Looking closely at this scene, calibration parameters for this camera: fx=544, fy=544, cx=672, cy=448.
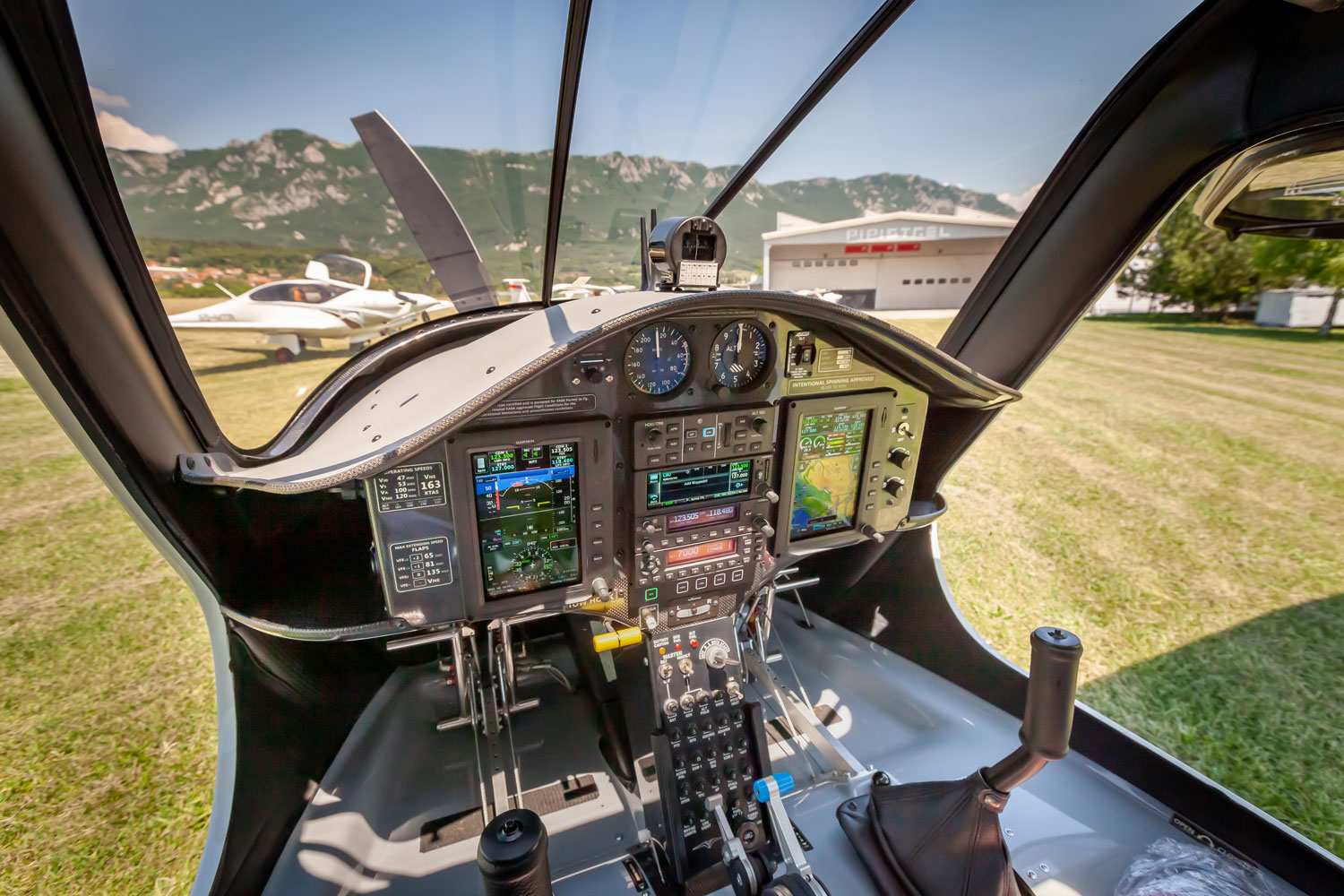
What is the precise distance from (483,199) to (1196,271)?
5.20 m

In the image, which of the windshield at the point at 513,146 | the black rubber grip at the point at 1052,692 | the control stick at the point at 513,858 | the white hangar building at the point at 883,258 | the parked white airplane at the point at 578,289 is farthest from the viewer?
the parked white airplane at the point at 578,289

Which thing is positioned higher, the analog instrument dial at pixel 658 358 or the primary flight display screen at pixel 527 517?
the analog instrument dial at pixel 658 358

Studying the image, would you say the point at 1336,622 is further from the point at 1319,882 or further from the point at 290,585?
the point at 290,585

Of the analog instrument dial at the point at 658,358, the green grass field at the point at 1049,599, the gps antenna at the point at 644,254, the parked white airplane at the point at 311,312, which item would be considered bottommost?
the green grass field at the point at 1049,599

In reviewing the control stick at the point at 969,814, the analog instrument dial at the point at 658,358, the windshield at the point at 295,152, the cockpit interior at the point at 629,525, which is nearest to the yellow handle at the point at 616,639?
the cockpit interior at the point at 629,525

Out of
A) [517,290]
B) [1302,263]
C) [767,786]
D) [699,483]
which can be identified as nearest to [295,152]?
[517,290]

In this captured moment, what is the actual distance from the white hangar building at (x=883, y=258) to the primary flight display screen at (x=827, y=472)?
595 millimetres

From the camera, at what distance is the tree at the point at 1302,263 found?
2.38 meters

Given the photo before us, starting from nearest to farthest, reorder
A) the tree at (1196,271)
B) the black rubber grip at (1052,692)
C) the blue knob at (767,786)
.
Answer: the black rubber grip at (1052,692)
the blue knob at (767,786)
the tree at (1196,271)

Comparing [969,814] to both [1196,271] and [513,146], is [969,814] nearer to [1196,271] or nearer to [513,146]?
[513,146]

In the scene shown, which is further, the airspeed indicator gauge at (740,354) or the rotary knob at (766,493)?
the rotary knob at (766,493)

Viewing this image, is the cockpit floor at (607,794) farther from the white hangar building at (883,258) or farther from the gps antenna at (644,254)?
the gps antenna at (644,254)

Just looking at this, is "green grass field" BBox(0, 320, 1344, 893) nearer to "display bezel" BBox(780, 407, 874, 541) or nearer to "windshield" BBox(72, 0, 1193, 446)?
"windshield" BBox(72, 0, 1193, 446)

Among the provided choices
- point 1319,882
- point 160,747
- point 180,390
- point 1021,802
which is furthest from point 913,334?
point 160,747
